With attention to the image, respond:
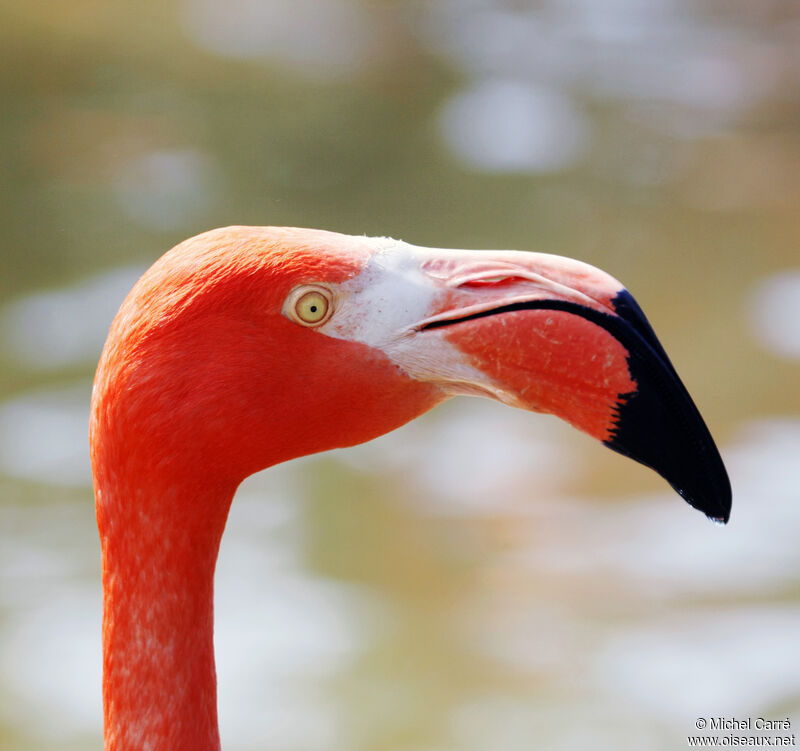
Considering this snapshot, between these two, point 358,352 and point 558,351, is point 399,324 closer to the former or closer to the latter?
point 358,352

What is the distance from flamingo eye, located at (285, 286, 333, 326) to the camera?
1528 mm

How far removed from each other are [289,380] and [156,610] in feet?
1.27

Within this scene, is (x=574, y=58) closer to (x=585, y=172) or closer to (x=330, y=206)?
(x=585, y=172)

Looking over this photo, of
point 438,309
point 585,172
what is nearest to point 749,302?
point 585,172

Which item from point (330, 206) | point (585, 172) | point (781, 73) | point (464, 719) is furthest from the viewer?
point (781, 73)

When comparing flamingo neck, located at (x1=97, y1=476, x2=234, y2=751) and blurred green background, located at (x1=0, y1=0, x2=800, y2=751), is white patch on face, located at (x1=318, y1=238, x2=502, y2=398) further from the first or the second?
blurred green background, located at (x1=0, y1=0, x2=800, y2=751)

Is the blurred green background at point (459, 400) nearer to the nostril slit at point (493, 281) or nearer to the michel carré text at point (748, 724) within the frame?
the michel carré text at point (748, 724)

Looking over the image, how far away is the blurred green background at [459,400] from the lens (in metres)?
3.89

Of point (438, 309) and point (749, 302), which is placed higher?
point (749, 302)

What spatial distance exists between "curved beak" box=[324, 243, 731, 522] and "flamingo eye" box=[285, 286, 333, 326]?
55 mm

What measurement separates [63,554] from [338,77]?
16.8 ft

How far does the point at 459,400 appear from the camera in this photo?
17.6ft

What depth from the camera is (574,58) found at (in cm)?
883

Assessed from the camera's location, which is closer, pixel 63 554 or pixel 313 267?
pixel 313 267
